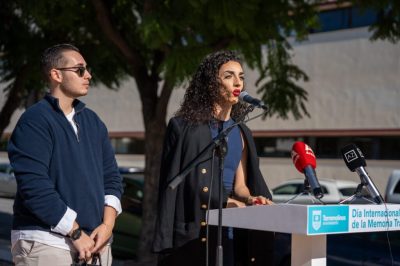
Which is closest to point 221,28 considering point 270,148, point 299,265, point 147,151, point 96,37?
point 147,151

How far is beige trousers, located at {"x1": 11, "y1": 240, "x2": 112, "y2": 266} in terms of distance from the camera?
3.46 meters

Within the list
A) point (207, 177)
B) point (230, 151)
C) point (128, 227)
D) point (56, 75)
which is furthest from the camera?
point (128, 227)

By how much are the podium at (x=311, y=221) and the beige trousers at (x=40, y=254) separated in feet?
2.41

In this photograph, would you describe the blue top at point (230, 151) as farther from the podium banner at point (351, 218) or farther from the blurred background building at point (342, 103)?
the blurred background building at point (342, 103)

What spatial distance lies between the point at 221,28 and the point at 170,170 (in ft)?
14.3

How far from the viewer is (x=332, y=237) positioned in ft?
25.6

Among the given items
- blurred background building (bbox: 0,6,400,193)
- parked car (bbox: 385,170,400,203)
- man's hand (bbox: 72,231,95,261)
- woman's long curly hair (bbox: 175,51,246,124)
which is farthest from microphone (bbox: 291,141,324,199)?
blurred background building (bbox: 0,6,400,193)

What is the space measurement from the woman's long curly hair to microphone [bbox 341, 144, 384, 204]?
0.70 metres

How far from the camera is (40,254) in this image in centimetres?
346

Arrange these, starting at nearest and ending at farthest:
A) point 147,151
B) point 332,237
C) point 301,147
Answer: point 301,147
point 332,237
point 147,151

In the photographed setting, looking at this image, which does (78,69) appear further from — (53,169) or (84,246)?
(84,246)

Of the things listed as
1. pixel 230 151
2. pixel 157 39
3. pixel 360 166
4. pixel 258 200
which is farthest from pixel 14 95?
pixel 360 166

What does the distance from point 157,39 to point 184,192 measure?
4.01 metres

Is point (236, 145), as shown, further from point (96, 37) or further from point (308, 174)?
point (96, 37)
